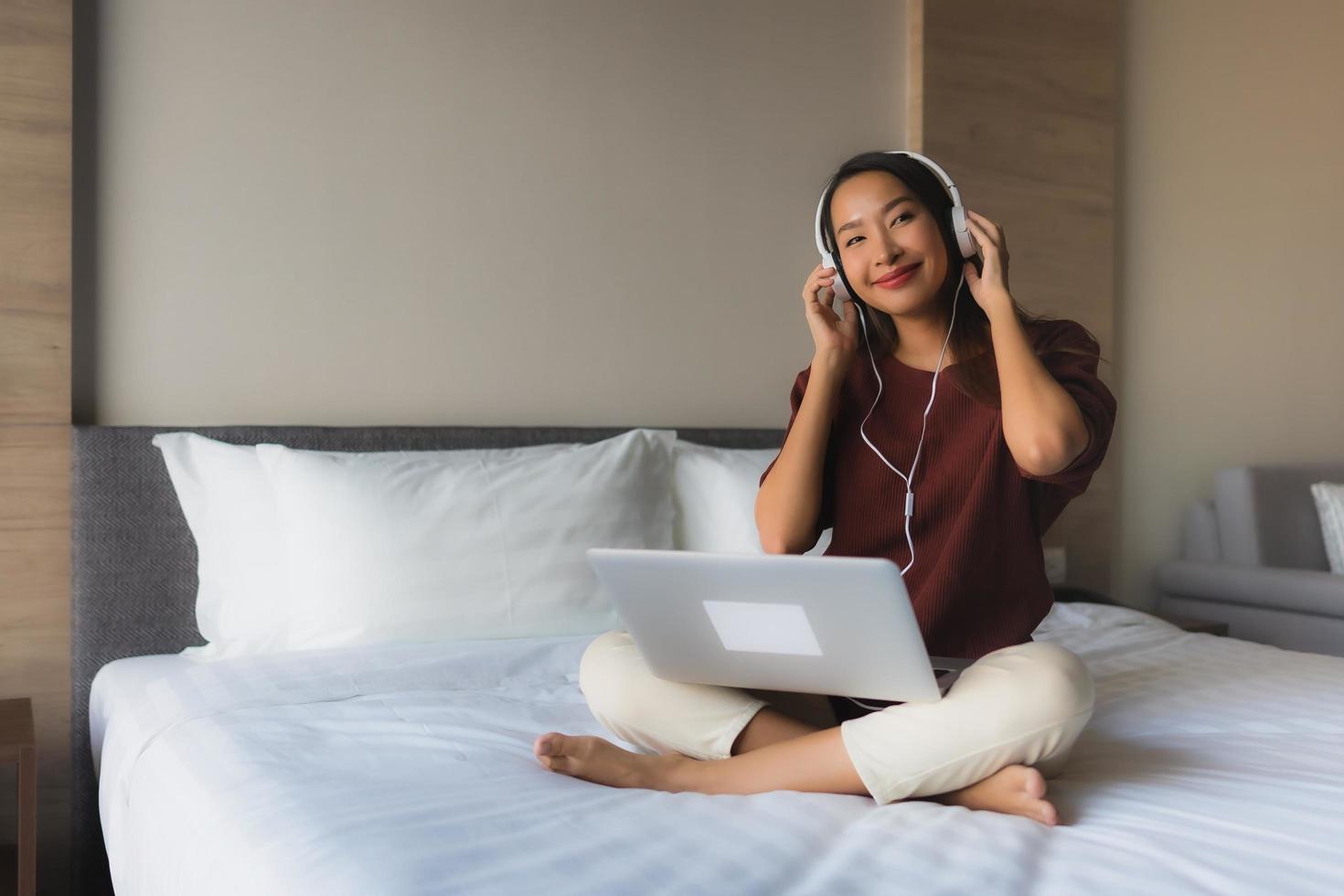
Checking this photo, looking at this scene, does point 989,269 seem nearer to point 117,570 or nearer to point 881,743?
point 881,743

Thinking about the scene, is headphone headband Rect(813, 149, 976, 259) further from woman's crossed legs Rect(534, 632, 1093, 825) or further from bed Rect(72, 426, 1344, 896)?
bed Rect(72, 426, 1344, 896)

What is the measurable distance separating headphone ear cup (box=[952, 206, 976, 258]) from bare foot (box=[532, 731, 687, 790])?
777 mm

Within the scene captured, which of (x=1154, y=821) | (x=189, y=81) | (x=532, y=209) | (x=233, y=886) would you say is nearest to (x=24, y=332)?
(x=189, y=81)

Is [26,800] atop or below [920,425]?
below

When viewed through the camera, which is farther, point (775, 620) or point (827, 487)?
point (827, 487)

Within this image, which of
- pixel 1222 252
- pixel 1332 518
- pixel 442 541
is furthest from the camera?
pixel 1222 252

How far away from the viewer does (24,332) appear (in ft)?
7.13

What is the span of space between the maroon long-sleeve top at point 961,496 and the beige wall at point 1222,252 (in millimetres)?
2153

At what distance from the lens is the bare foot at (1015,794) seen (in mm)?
1206

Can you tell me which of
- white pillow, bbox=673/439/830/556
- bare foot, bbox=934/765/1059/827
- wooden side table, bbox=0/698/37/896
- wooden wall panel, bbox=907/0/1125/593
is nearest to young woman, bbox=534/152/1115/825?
bare foot, bbox=934/765/1059/827

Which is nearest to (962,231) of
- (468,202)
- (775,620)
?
(775,620)

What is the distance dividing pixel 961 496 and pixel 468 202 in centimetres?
148

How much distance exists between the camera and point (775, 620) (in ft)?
4.12

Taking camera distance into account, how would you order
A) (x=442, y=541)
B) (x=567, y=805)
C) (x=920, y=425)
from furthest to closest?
(x=442, y=541) → (x=920, y=425) → (x=567, y=805)
